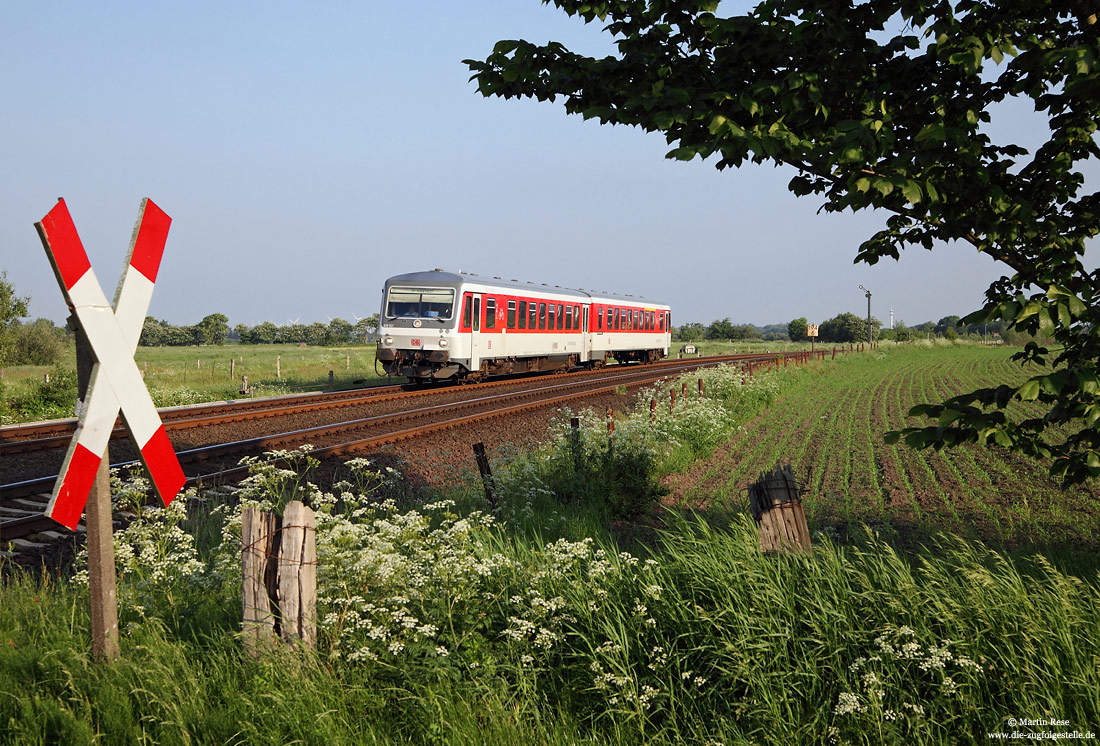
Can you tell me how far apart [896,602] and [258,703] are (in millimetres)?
2877

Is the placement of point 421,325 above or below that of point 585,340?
above

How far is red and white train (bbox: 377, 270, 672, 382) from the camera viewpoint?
2139 centimetres

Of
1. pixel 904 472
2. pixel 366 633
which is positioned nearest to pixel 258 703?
pixel 366 633

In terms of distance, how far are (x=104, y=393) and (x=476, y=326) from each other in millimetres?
19002

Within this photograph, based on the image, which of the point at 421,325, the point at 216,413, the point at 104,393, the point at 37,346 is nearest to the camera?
the point at 104,393

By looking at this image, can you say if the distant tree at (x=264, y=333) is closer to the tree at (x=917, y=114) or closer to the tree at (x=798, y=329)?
the tree at (x=798, y=329)

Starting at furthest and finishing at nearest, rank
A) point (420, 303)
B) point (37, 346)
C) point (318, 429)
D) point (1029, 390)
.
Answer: point (37, 346) → point (420, 303) → point (318, 429) → point (1029, 390)

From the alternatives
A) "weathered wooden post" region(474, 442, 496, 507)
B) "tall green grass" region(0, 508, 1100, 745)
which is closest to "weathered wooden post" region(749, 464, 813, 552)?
"tall green grass" region(0, 508, 1100, 745)

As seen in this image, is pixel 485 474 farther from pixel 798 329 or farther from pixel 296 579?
pixel 798 329

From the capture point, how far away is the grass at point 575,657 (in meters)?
3.11

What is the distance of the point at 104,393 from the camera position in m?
3.30

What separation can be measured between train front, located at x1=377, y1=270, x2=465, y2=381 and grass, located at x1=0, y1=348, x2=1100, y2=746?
17006mm

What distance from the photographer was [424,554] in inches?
160

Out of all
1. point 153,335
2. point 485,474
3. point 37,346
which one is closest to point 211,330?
point 153,335
